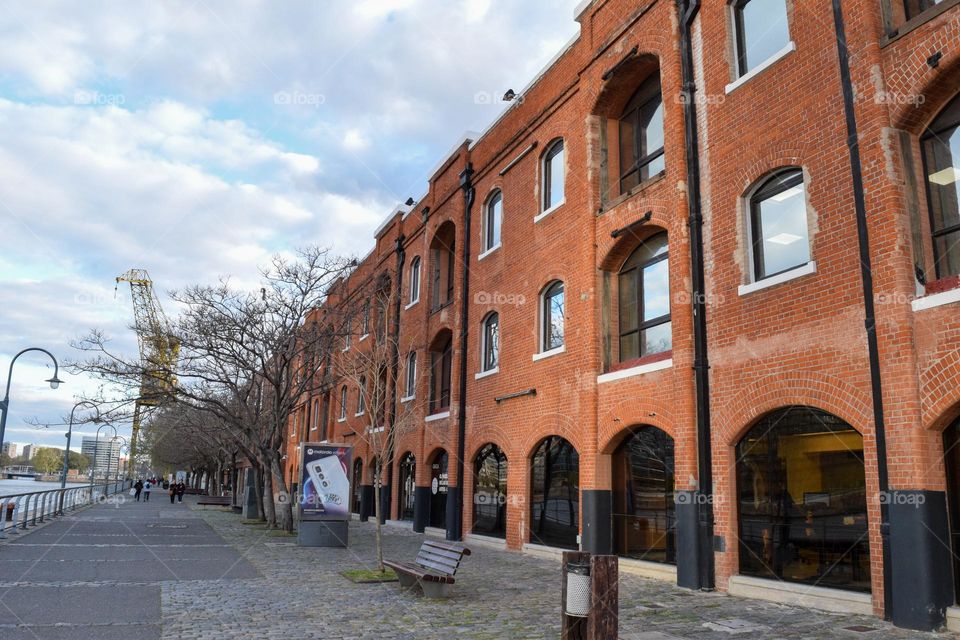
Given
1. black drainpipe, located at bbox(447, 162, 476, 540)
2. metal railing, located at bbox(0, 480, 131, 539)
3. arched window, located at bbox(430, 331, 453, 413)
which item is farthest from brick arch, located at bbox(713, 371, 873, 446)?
metal railing, located at bbox(0, 480, 131, 539)

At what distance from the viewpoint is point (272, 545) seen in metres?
17.8

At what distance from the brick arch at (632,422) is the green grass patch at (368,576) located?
481cm

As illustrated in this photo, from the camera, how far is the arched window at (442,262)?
24.3 meters

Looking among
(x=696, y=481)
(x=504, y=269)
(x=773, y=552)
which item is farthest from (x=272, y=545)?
(x=773, y=552)

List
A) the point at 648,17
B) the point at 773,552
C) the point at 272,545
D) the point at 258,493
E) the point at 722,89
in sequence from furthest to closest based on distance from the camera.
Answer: the point at 258,493 → the point at 272,545 → the point at 648,17 → the point at 722,89 → the point at 773,552

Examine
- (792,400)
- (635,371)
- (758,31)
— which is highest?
(758,31)

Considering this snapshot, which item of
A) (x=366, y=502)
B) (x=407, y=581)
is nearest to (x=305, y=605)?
(x=407, y=581)

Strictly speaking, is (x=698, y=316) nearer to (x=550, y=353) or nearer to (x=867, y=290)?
(x=867, y=290)

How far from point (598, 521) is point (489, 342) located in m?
7.31

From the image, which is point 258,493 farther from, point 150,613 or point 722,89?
point 722,89

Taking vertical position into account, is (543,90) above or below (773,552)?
above

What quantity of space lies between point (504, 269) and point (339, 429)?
18369mm

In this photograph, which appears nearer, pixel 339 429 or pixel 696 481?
pixel 696 481

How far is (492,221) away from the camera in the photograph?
2097cm
